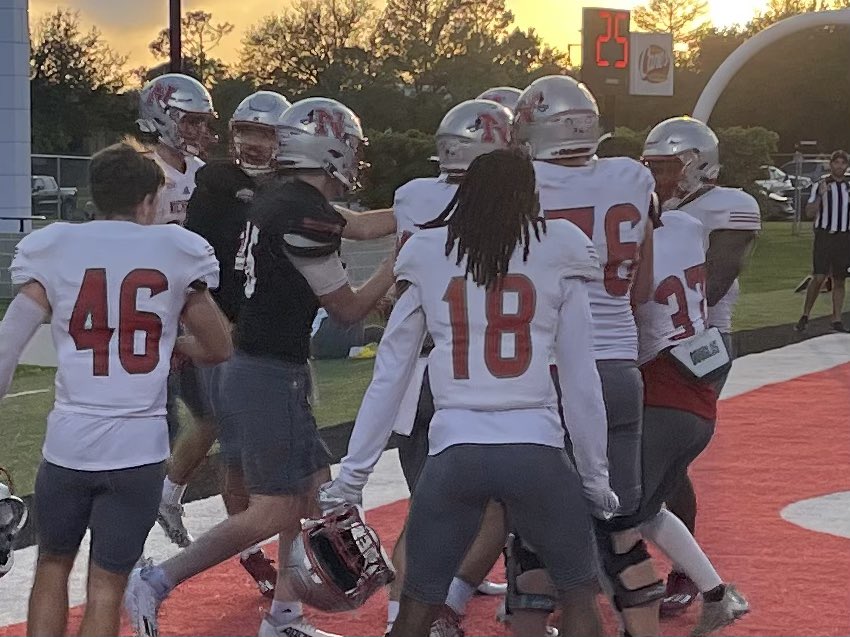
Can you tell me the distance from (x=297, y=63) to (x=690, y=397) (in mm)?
67039

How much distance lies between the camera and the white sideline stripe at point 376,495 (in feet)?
19.6

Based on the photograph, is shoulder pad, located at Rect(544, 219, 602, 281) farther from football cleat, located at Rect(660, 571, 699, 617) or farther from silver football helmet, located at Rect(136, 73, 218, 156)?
silver football helmet, located at Rect(136, 73, 218, 156)

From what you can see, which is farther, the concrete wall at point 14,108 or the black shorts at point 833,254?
the concrete wall at point 14,108

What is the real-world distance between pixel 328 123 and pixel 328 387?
727 cm

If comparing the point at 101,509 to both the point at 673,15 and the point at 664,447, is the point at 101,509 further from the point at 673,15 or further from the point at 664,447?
the point at 673,15

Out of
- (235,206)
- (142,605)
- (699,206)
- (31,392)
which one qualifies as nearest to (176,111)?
(235,206)

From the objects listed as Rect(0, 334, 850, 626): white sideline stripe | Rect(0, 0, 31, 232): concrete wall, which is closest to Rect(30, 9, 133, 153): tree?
Rect(0, 0, 31, 232): concrete wall

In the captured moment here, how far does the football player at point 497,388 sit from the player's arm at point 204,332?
1.93 feet

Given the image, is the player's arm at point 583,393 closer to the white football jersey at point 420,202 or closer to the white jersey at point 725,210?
the white football jersey at point 420,202

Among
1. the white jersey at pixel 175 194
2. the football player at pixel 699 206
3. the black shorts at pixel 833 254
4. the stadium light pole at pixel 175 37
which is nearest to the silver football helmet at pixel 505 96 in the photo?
the football player at pixel 699 206

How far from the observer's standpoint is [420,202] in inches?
205

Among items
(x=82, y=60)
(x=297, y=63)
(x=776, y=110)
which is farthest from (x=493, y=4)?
(x=82, y=60)

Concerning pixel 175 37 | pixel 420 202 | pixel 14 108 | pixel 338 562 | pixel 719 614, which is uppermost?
pixel 175 37

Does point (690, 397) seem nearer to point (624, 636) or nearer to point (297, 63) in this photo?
point (624, 636)
